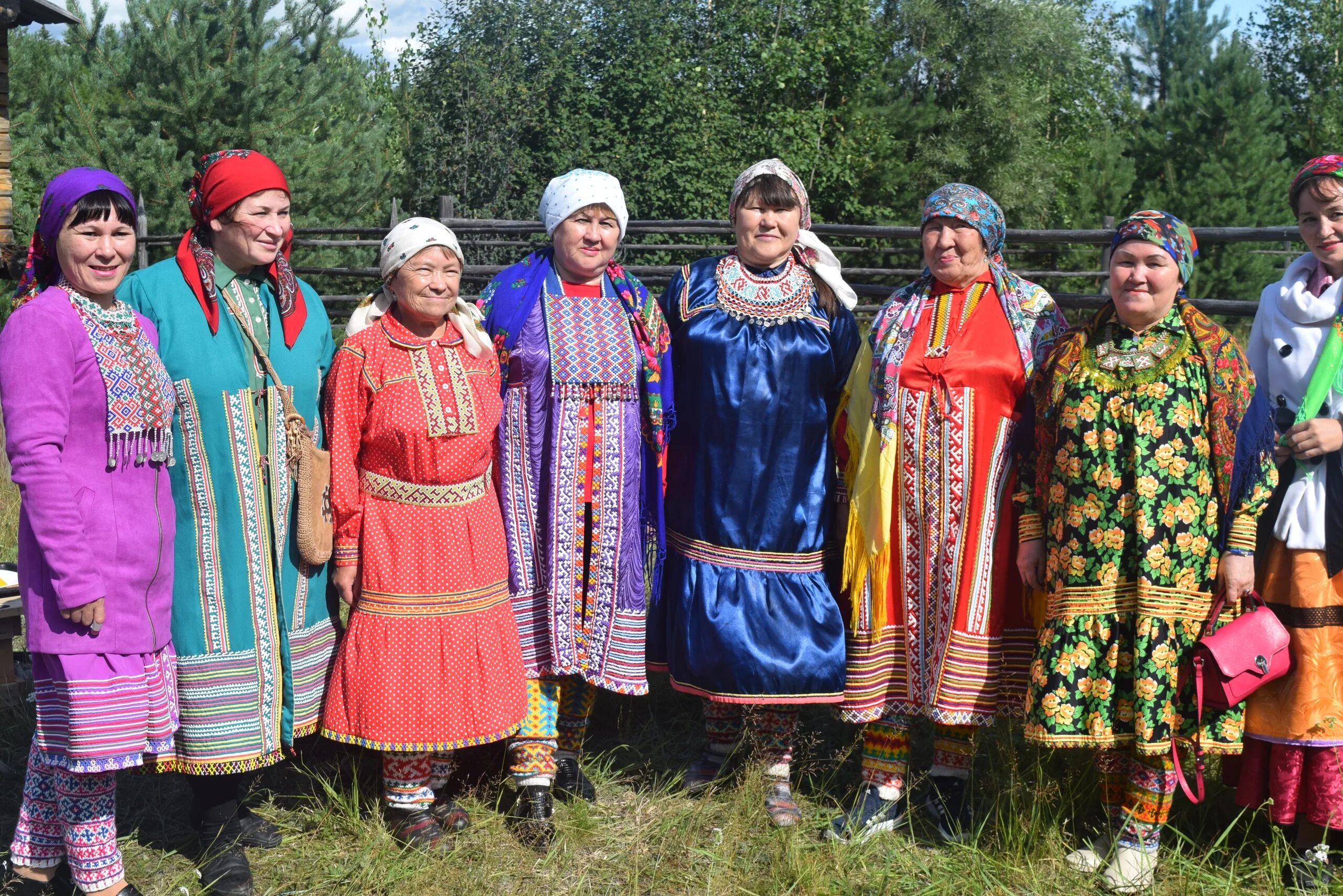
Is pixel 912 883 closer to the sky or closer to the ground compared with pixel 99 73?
closer to the ground

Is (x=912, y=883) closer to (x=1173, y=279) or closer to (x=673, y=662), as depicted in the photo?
(x=673, y=662)

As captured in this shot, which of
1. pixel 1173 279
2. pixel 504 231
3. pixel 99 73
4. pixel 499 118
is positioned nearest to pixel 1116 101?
pixel 499 118

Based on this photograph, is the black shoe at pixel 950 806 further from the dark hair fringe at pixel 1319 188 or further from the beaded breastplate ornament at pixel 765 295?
the dark hair fringe at pixel 1319 188

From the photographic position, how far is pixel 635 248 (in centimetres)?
1199

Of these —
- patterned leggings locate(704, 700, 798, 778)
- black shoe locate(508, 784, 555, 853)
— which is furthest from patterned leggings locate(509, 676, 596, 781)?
patterned leggings locate(704, 700, 798, 778)

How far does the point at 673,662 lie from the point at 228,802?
132 cm

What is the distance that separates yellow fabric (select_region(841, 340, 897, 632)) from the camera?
326 cm

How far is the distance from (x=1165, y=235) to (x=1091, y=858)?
163 centimetres

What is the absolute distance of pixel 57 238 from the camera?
105 inches

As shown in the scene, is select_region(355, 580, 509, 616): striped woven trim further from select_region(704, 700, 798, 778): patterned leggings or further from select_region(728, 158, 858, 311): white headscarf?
select_region(728, 158, 858, 311): white headscarf

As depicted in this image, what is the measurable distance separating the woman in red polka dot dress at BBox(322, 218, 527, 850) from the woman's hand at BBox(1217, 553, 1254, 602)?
1.91 metres

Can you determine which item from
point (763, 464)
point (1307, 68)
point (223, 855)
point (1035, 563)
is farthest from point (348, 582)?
point (1307, 68)

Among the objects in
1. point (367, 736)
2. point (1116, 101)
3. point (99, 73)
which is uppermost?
point (1116, 101)

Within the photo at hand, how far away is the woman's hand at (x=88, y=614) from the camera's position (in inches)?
102
